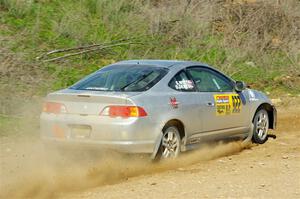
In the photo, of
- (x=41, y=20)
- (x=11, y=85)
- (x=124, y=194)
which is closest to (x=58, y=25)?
(x=41, y=20)

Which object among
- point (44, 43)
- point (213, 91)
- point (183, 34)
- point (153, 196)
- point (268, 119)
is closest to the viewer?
point (153, 196)

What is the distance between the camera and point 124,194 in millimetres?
7145

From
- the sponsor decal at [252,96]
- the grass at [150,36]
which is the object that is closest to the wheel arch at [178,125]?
the sponsor decal at [252,96]

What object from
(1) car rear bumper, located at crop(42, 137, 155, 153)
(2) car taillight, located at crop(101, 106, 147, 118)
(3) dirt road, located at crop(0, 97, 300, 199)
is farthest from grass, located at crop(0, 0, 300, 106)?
(2) car taillight, located at crop(101, 106, 147, 118)

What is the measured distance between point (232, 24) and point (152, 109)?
507 inches

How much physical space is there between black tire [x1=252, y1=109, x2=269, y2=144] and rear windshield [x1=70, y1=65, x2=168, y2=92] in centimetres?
230

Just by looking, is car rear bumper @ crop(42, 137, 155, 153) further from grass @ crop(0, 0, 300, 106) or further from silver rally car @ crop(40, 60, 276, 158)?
grass @ crop(0, 0, 300, 106)

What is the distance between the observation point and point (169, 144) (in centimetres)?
891

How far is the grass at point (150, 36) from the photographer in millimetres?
15703

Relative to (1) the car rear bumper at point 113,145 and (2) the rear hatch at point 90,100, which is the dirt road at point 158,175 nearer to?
(1) the car rear bumper at point 113,145

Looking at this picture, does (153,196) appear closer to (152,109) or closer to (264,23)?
(152,109)

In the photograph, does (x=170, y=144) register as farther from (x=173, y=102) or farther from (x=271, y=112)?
(x=271, y=112)

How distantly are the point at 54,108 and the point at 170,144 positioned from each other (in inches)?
63.5

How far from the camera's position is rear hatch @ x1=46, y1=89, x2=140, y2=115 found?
331 inches
